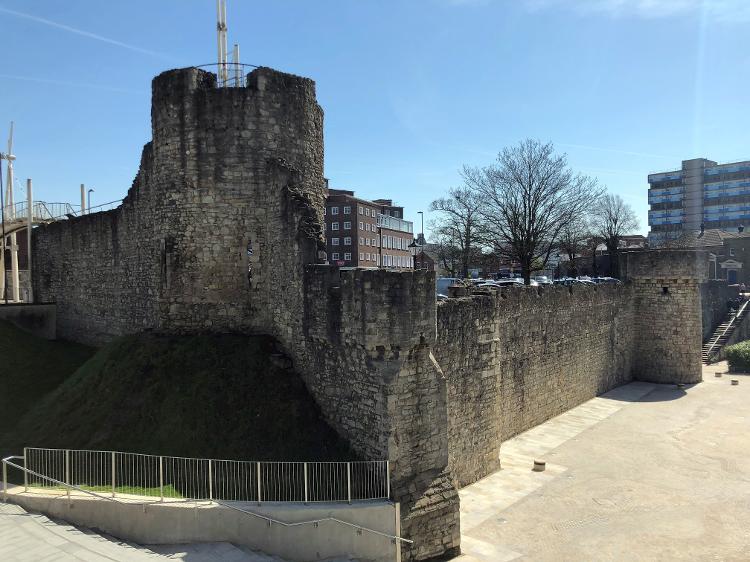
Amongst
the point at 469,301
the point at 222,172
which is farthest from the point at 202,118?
the point at 469,301

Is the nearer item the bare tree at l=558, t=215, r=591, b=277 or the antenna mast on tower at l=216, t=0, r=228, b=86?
the antenna mast on tower at l=216, t=0, r=228, b=86

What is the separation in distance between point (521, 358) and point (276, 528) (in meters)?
12.4

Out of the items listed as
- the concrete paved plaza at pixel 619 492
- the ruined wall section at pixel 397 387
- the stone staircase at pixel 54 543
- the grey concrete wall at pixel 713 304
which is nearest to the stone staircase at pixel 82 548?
the stone staircase at pixel 54 543

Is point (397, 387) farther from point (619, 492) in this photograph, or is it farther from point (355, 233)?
point (355, 233)

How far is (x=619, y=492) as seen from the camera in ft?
52.7

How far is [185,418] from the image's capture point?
13.8m

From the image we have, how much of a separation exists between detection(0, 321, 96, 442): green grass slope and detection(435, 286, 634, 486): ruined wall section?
45.1 feet

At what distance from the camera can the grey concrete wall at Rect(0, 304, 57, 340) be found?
81.7 feet

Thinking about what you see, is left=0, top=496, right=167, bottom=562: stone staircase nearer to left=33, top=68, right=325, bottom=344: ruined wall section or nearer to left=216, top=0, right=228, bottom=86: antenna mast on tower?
left=33, top=68, right=325, bottom=344: ruined wall section

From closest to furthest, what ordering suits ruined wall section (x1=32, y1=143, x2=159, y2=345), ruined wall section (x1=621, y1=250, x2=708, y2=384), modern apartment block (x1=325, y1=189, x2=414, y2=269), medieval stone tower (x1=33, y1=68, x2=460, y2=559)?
medieval stone tower (x1=33, y1=68, x2=460, y2=559) → ruined wall section (x1=32, y1=143, x2=159, y2=345) → ruined wall section (x1=621, y1=250, x2=708, y2=384) → modern apartment block (x1=325, y1=189, x2=414, y2=269)

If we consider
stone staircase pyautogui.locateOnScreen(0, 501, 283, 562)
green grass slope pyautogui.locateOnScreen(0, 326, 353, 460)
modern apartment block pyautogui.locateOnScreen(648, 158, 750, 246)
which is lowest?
stone staircase pyautogui.locateOnScreen(0, 501, 283, 562)

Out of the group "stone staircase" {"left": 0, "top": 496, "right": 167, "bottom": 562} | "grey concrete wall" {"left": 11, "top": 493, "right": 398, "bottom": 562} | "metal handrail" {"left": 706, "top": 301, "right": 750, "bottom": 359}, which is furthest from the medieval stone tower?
"metal handrail" {"left": 706, "top": 301, "right": 750, "bottom": 359}

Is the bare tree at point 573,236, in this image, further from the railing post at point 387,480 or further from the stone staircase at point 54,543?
the stone staircase at point 54,543

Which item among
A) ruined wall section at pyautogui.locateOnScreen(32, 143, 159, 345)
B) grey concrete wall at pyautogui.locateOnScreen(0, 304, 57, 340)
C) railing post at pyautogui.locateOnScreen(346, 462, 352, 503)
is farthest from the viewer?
grey concrete wall at pyautogui.locateOnScreen(0, 304, 57, 340)
